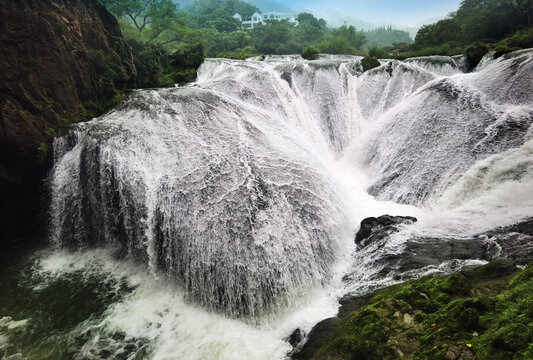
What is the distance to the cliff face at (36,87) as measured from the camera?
29.7ft

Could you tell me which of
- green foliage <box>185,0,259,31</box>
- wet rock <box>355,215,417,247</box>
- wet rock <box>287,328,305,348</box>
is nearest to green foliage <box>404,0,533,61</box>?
wet rock <box>355,215,417,247</box>

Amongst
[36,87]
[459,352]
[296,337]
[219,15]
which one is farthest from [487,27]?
[219,15]

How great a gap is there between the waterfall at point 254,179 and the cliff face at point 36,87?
986 mm

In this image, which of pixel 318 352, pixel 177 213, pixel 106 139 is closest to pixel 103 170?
pixel 106 139

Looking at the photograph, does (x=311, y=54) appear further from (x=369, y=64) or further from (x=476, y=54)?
(x=476, y=54)

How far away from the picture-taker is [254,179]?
7.98 metres

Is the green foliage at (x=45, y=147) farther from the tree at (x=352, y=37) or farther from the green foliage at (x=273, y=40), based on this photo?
the tree at (x=352, y=37)

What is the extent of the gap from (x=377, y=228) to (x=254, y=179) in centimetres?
366

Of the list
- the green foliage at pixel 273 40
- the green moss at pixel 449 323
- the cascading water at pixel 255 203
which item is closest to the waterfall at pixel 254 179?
the cascading water at pixel 255 203

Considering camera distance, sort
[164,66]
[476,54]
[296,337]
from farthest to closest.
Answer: [164,66] < [476,54] < [296,337]

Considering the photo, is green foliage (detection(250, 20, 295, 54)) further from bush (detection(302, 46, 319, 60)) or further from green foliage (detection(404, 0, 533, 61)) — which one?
green foliage (detection(404, 0, 533, 61))

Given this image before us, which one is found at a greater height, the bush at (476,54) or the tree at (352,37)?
the tree at (352,37)

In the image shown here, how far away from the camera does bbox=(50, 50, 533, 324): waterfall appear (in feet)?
22.2

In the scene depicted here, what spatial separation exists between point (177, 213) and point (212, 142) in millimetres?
2719
